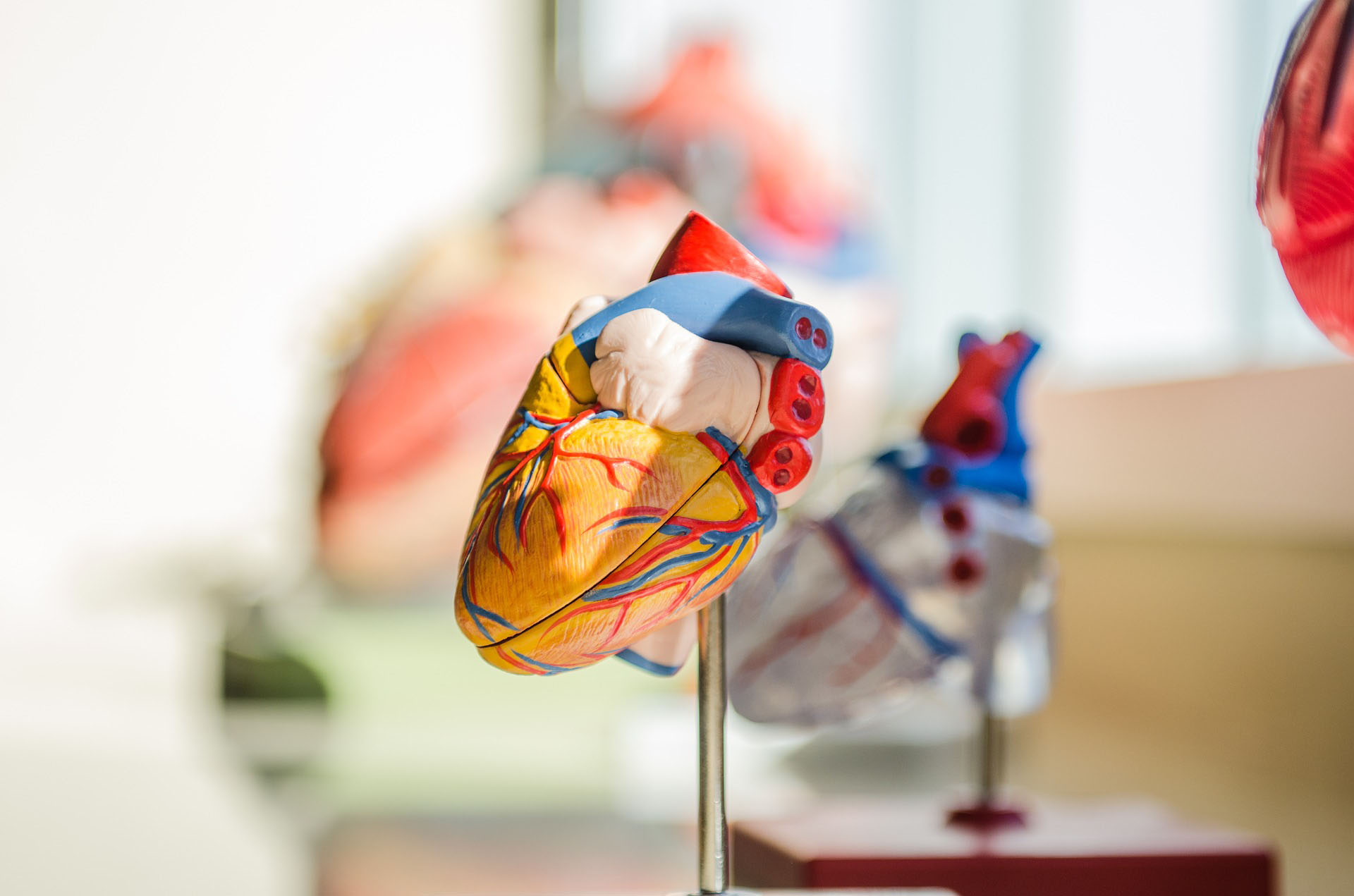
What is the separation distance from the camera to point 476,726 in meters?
1.40

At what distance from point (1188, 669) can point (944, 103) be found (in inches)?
43.0

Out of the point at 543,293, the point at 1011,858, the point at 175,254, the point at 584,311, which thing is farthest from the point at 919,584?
the point at 175,254

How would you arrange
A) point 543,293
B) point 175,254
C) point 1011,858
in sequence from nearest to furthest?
point 1011,858, point 543,293, point 175,254

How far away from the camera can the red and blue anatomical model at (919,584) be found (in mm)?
729

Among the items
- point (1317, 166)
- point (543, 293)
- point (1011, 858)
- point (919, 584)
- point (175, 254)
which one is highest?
point (175, 254)

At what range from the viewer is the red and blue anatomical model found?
729 millimetres

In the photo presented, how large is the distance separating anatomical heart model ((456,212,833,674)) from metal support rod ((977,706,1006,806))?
0.32 m

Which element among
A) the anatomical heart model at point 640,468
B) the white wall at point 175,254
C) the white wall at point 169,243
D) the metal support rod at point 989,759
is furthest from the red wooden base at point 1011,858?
the white wall at point 169,243

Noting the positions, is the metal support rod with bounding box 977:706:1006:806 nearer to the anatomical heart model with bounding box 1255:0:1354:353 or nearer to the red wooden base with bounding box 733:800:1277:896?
the red wooden base with bounding box 733:800:1277:896

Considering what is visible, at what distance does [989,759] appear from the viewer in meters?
0.82

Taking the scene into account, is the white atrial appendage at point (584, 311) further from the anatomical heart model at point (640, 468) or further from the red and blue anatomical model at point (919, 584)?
the red and blue anatomical model at point (919, 584)

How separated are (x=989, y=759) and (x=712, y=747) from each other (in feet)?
0.91

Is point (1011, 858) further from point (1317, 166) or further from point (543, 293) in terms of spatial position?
point (543, 293)

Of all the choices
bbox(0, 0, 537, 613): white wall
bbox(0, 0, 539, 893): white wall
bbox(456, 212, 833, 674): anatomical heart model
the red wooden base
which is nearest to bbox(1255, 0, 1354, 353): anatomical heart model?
bbox(456, 212, 833, 674): anatomical heart model
